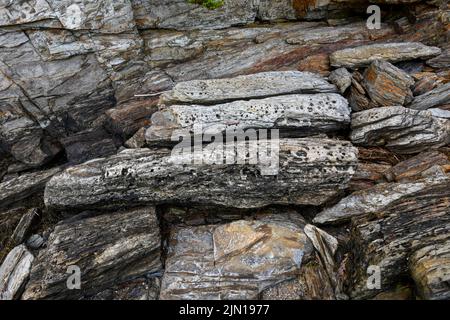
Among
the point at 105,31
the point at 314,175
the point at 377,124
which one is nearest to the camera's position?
the point at 314,175

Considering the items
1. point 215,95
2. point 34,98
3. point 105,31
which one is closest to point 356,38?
point 215,95

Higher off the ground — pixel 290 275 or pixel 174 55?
pixel 174 55

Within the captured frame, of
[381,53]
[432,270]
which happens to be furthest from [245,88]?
[432,270]

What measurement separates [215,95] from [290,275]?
6920mm

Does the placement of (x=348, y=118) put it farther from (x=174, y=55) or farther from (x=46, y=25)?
(x=46, y=25)

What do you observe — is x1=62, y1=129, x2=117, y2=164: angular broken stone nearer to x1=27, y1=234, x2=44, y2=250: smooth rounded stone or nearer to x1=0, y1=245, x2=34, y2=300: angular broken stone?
x1=27, y1=234, x2=44, y2=250: smooth rounded stone

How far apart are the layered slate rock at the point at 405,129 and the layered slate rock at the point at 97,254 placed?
8.19 metres

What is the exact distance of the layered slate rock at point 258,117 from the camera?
12688 millimetres

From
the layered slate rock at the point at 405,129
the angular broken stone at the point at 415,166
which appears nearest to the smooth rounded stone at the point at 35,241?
the layered slate rock at the point at 405,129

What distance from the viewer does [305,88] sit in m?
13.9

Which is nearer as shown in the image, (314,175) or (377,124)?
(314,175)

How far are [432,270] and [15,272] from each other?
40.7ft
